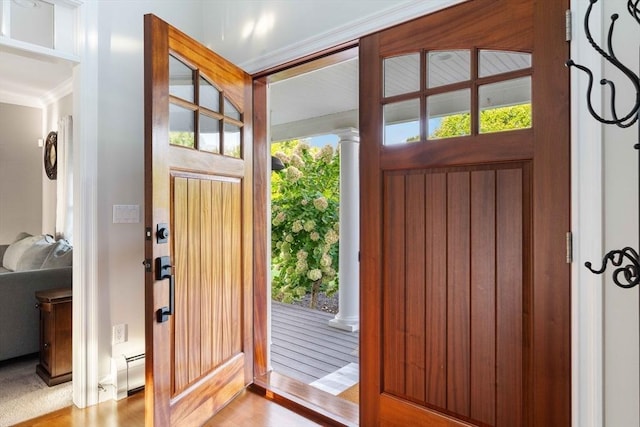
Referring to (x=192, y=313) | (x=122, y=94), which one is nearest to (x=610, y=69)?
(x=192, y=313)

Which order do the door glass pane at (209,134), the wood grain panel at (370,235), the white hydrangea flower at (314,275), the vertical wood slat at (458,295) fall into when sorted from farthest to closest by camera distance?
the white hydrangea flower at (314,275) < the door glass pane at (209,134) < the wood grain panel at (370,235) < the vertical wood slat at (458,295)

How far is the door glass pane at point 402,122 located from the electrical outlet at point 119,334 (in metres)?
2.05

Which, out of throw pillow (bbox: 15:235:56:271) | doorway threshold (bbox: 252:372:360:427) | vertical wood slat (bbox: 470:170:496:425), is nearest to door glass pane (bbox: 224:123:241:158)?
vertical wood slat (bbox: 470:170:496:425)

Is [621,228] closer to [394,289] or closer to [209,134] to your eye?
[394,289]

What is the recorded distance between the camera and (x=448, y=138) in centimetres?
166

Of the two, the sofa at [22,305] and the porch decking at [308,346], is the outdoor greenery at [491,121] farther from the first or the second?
the sofa at [22,305]

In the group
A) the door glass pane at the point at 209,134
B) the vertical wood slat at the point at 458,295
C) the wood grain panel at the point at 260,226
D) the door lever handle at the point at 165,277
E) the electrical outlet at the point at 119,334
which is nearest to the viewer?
the vertical wood slat at the point at 458,295

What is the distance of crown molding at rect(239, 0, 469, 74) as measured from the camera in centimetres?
174

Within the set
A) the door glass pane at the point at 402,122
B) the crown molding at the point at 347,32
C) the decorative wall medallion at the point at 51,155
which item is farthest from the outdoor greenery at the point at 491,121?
the decorative wall medallion at the point at 51,155

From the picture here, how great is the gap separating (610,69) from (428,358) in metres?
1.33

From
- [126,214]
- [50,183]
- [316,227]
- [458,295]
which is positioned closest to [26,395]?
[126,214]

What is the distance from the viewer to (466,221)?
5.30 ft

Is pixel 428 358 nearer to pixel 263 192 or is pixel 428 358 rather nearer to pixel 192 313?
pixel 192 313

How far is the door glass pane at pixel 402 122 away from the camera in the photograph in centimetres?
178
